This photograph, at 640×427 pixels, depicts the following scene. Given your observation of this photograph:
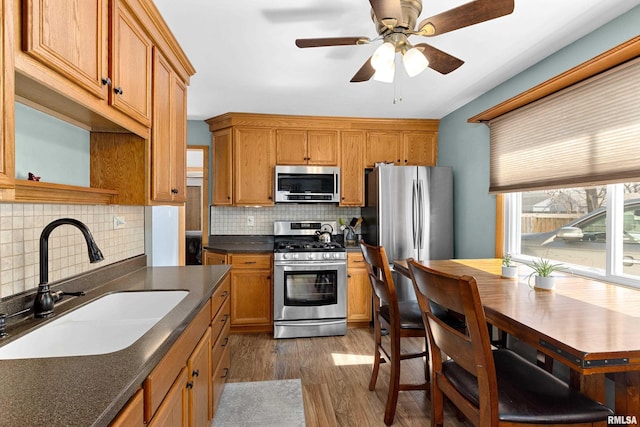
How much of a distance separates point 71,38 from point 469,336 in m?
1.76

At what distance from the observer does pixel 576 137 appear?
210 cm

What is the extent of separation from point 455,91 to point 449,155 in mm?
888

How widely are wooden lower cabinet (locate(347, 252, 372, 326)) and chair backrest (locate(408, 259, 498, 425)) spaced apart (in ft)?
7.37

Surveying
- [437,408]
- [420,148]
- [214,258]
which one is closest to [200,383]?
[437,408]

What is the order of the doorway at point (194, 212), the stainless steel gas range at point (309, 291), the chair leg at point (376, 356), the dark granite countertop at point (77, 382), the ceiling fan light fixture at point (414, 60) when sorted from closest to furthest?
the dark granite countertop at point (77, 382), the ceiling fan light fixture at point (414, 60), the chair leg at point (376, 356), the stainless steel gas range at point (309, 291), the doorway at point (194, 212)

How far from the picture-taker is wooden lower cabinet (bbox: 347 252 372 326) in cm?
361

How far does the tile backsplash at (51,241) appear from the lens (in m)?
1.23

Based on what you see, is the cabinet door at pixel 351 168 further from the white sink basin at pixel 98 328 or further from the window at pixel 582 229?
the white sink basin at pixel 98 328

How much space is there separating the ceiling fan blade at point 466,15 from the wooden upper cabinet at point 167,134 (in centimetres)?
146

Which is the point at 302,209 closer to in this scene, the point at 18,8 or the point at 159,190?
the point at 159,190

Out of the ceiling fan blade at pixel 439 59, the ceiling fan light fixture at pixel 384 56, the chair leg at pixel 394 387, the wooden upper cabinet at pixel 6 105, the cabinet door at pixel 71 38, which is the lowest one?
the chair leg at pixel 394 387

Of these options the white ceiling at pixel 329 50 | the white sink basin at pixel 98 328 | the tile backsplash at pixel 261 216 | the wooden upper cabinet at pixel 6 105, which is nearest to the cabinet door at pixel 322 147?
the white ceiling at pixel 329 50

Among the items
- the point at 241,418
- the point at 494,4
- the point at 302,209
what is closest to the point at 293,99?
the point at 302,209

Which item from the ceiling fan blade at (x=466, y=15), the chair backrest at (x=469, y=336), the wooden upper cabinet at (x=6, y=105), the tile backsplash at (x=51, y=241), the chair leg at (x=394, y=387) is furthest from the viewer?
the chair leg at (x=394, y=387)
